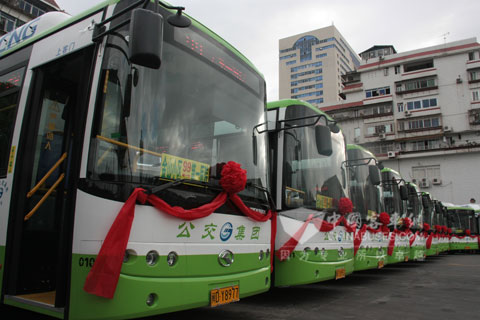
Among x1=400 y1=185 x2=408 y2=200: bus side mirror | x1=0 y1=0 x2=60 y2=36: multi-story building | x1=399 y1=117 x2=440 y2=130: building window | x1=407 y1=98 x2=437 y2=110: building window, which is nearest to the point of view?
x1=400 y1=185 x2=408 y2=200: bus side mirror

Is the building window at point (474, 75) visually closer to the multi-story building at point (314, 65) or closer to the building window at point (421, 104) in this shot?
the building window at point (421, 104)

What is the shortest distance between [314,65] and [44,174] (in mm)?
96647

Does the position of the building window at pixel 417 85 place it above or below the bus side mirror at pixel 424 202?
above

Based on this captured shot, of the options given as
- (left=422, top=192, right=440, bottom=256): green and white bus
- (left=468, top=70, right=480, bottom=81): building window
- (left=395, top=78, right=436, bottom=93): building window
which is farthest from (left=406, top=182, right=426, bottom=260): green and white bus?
(left=468, top=70, right=480, bottom=81): building window

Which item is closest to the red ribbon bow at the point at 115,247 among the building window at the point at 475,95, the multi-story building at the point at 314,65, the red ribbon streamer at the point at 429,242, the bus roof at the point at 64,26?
the bus roof at the point at 64,26

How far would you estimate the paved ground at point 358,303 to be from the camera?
5566 millimetres

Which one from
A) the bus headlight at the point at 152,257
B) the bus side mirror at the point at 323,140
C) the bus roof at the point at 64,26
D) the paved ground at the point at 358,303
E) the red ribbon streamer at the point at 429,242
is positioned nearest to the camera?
the bus headlight at the point at 152,257

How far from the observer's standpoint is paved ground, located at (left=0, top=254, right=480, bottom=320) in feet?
18.3

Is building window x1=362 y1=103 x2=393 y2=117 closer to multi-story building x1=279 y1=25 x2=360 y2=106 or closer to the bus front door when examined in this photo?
the bus front door

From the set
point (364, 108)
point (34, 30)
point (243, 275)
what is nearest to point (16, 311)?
point (243, 275)

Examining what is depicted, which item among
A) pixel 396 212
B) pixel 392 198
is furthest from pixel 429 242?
pixel 392 198

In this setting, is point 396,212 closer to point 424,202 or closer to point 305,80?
point 424,202

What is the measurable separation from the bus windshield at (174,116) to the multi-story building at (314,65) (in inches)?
3443

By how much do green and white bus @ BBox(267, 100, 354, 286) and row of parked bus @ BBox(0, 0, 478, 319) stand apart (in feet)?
0.19
